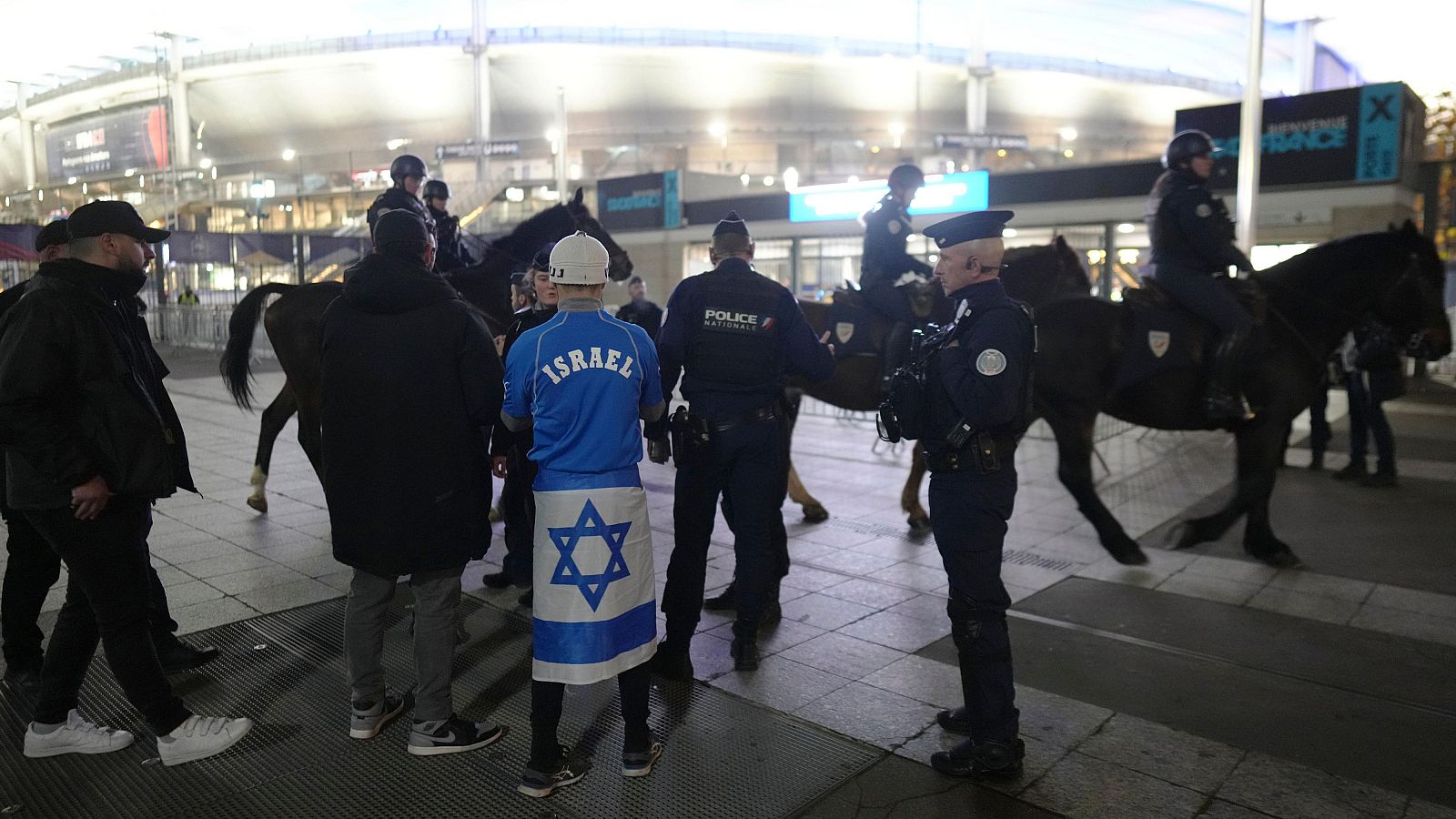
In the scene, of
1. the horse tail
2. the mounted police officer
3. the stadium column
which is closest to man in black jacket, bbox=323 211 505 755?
the mounted police officer

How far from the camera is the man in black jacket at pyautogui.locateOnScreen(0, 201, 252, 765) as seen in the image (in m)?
3.18

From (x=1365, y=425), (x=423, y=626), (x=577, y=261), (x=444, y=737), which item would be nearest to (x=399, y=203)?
(x=577, y=261)

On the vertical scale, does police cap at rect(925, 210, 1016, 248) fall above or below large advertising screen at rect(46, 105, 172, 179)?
below

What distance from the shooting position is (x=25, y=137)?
183 ft

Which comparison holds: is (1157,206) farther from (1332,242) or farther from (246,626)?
(246,626)

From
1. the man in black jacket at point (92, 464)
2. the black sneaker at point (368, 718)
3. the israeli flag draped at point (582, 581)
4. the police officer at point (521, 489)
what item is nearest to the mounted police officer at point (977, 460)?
the israeli flag draped at point (582, 581)

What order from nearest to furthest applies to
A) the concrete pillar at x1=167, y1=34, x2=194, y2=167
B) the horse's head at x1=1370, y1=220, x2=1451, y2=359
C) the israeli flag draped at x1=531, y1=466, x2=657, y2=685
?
the israeli flag draped at x1=531, y1=466, x2=657, y2=685 < the horse's head at x1=1370, y1=220, x2=1451, y2=359 < the concrete pillar at x1=167, y1=34, x2=194, y2=167

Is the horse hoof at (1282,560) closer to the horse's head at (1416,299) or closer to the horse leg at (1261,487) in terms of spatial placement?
the horse leg at (1261,487)

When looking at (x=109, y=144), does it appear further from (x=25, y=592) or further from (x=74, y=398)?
(x=74, y=398)

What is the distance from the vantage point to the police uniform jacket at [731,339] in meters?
4.19

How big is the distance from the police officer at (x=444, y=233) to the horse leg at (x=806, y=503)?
3242 mm

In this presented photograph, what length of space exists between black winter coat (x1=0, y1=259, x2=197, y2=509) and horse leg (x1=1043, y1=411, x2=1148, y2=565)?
16.9 ft

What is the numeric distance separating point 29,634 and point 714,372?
3.18 metres

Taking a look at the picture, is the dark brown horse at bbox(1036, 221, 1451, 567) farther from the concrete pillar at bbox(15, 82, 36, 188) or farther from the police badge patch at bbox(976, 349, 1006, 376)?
the concrete pillar at bbox(15, 82, 36, 188)
